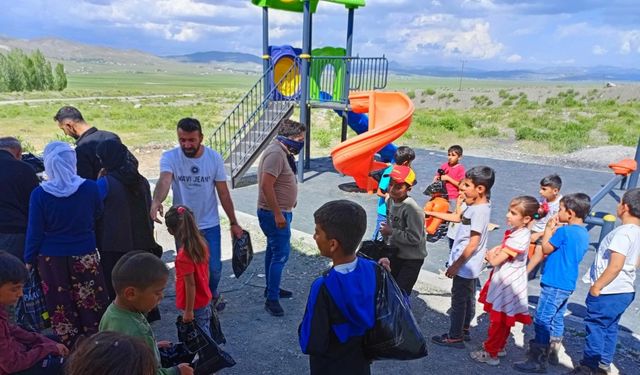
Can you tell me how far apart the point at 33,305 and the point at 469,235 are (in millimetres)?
3267

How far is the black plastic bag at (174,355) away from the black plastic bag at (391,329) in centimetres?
91

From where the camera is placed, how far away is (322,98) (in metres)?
10.3

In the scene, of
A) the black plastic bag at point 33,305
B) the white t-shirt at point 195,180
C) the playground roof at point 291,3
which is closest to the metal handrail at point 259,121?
the playground roof at point 291,3

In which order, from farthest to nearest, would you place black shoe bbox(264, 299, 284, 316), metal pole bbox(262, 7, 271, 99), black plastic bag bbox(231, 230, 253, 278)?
1. metal pole bbox(262, 7, 271, 99)
2. black shoe bbox(264, 299, 284, 316)
3. black plastic bag bbox(231, 230, 253, 278)

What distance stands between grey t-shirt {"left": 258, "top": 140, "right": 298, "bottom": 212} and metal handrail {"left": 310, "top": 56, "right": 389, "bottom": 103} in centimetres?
588

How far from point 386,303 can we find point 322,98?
868 cm

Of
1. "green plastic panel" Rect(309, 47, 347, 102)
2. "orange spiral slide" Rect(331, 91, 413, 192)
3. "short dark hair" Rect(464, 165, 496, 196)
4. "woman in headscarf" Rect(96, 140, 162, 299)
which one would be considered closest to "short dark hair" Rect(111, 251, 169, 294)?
"woman in headscarf" Rect(96, 140, 162, 299)

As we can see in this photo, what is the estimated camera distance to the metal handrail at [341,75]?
9578mm

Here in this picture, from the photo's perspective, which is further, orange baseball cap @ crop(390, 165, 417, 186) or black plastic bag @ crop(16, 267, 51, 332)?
orange baseball cap @ crop(390, 165, 417, 186)

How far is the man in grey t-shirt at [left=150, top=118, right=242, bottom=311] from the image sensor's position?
352 centimetres

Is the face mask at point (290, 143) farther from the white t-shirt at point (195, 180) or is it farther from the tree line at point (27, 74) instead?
the tree line at point (27, 74)

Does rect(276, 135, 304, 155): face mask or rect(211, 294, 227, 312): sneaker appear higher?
rect(276, 135, 304, 155): face mask

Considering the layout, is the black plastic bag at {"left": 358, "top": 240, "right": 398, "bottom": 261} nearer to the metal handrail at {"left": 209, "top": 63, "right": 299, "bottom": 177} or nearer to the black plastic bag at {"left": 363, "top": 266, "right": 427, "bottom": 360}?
the black plastic bag at {"left": 363, "top": 266, "right": 427, "bottom": 360}

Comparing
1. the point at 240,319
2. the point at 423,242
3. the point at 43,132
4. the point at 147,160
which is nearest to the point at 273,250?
the point at 240,319
